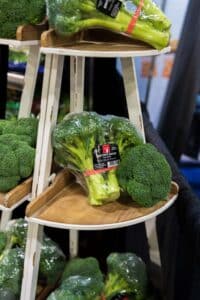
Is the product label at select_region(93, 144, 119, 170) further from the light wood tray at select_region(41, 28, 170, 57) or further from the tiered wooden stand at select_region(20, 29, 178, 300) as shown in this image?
the light wood tray at select_region(41, 28, 170, 57)

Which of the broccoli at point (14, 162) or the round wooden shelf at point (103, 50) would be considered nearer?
the round wooden shelf at point (103, 50)

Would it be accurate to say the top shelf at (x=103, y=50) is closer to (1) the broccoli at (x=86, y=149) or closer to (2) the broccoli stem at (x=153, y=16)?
(2) the broccoli stem at (x=153, y=16)

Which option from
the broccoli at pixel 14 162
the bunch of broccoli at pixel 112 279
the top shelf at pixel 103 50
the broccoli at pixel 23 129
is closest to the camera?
the top shelf at pixel 103 50

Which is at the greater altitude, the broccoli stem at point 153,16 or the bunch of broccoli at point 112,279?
the broccoli stem at point 153,16

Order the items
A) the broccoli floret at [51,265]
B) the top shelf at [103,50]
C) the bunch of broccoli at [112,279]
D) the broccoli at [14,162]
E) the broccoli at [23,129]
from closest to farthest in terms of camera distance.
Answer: the top shelf at [103,50]
the broccoli at [14,162]
the broccoli at [23,129]
the bunch of broccoli at [112,279]
the broccoli floret at [51,265]

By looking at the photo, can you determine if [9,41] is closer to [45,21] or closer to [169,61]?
[45,21]

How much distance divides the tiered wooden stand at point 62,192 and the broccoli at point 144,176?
0.04 meters

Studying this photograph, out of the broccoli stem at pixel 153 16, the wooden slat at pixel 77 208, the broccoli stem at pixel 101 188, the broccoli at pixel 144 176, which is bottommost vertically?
the wooden slat at pixel 77 208

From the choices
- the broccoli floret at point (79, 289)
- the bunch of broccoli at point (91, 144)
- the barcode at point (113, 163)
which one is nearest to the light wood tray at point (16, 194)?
the bunch of broccoli at point (91, 144)

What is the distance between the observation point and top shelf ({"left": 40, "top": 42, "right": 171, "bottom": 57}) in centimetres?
92

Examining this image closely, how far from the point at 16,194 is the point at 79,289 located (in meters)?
0.41

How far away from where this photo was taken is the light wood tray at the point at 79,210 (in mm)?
1002

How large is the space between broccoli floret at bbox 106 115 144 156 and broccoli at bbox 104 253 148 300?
0.48 metres

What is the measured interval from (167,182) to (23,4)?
0.61m
